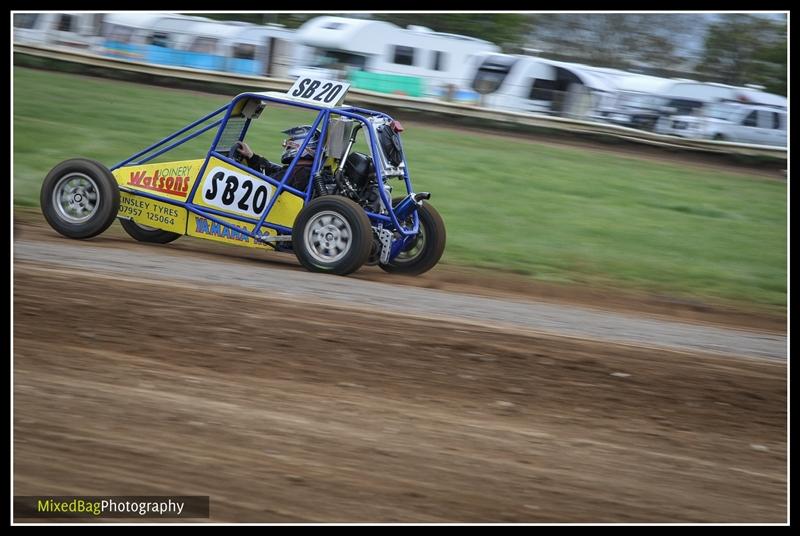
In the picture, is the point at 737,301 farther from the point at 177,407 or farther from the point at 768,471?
the point at 177,407

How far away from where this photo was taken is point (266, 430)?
211 inches

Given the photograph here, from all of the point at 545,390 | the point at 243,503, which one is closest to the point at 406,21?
the point at 545,390

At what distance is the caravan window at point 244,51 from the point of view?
64.8 ft

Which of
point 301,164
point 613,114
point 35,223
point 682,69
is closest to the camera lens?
point 301,164

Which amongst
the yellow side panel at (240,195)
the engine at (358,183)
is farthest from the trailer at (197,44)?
the engine at (358,183)

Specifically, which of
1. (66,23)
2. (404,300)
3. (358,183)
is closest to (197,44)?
(66,23)

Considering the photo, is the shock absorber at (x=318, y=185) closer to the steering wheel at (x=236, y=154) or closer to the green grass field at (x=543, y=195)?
the steering wheel at (x=236, y=154)

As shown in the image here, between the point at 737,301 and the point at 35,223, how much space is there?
27.3 feet

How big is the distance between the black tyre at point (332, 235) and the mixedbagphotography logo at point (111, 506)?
4117 mm

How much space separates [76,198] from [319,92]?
2689mm

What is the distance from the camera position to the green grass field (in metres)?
11.8

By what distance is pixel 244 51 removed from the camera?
19.8 m

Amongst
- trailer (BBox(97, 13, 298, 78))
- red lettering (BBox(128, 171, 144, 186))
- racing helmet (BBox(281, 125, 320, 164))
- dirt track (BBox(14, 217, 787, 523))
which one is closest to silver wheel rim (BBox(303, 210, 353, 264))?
racing helmet (BBox(281, 125, 320, 164))

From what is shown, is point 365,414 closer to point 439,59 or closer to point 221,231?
point 221,231
